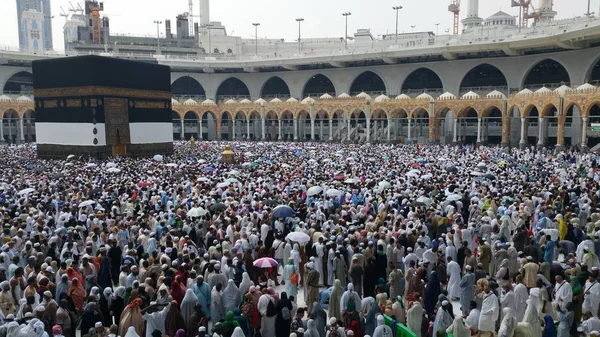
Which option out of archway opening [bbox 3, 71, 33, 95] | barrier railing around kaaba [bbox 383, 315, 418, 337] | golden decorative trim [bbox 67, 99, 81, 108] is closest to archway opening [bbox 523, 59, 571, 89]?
golden decorative trim [bbox 67, 99, 81, 108]

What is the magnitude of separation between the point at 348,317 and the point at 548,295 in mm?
2449

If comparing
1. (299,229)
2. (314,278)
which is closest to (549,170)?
(299,229)

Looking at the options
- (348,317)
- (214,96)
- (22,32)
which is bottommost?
(348,317)

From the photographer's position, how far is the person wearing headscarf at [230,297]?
5.79 metres

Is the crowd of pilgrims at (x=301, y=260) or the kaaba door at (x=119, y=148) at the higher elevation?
the kaaba door at (x=119, y=148)

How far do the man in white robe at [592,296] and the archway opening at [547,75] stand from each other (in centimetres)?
3141

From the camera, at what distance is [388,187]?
12.2 metres

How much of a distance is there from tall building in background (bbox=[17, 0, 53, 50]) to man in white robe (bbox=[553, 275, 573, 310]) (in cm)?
13875

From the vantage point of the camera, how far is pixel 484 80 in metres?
37.8

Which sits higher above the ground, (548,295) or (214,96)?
(214,96)

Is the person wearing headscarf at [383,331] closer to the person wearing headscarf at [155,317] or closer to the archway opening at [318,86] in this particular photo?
the person wearing headscarf at [155,317]

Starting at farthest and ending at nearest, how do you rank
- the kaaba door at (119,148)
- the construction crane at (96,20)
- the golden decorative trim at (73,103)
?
the construction crane at (96,20)
the kaaba door at (119,148)
the golden decorative trim at (73,103)

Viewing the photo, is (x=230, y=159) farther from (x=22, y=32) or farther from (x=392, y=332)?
(x=22, y=32)

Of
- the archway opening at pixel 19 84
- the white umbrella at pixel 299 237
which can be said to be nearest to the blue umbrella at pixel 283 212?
the white umbrella at pixel 299 237
